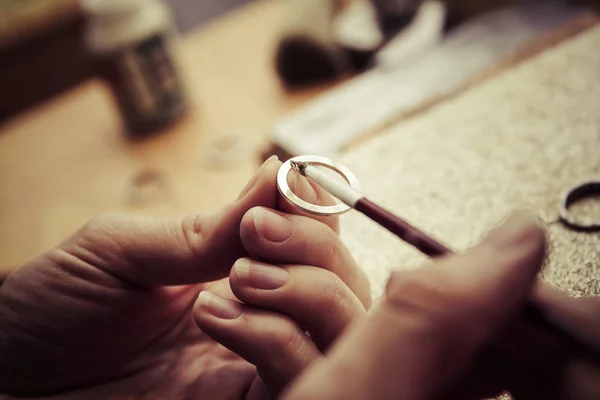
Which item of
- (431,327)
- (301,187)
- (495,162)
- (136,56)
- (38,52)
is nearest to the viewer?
(431,327)

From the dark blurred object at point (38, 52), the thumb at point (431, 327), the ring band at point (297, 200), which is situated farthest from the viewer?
the dark blurred object at point (38, 52)

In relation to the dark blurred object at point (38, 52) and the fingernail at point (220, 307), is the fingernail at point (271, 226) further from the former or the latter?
the dark blurred object at point (38, 52)

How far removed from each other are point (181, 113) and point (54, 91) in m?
1.18

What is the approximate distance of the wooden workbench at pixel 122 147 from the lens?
0.76m

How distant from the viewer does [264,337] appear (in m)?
0.31

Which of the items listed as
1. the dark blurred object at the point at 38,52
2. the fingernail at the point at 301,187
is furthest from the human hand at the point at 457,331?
the dark blurred object at the point at 38,52

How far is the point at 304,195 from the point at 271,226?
0.04m

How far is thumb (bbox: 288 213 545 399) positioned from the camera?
222mm

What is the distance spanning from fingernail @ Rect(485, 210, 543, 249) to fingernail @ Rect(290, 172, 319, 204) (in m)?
0.12

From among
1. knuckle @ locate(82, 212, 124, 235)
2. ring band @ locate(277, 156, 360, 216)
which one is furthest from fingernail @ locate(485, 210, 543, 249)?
knuckle @ locate(82, 212, 124, 235)

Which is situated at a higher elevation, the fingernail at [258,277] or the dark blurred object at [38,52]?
the dark blurred object at [38,52]

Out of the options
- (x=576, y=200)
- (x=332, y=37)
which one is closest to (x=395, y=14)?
(x=332, y=37)

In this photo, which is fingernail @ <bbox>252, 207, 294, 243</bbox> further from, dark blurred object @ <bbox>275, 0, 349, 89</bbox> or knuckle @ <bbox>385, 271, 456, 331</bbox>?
dark blurred object @ <bbox>275, 0, 349, 89</bbox>

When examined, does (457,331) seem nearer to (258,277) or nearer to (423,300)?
(423,300)
